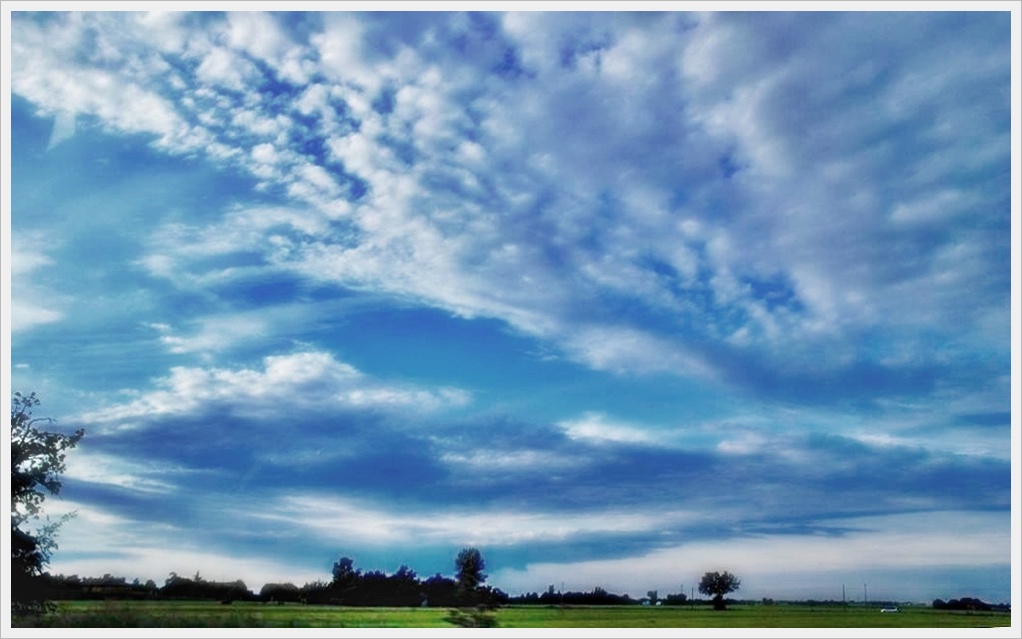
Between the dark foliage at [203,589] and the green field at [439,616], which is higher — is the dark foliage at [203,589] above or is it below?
above

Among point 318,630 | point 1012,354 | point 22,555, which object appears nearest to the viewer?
point 1012,354

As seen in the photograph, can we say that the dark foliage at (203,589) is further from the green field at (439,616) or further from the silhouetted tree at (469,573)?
the silhouetted tree at (469,573)

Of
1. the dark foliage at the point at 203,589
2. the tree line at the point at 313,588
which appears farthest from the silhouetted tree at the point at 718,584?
the dark foliage at the point at 203,589

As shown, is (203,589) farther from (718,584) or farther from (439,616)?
(718,584)

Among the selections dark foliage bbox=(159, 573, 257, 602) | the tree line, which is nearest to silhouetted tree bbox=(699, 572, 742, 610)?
the tree line

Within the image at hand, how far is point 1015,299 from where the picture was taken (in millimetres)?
7227

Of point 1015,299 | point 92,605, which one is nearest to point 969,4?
point 1015,299

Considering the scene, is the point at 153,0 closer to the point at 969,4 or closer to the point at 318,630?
the point at 318,630

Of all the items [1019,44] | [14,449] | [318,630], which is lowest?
[318,630]

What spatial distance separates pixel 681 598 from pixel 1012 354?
3280mm

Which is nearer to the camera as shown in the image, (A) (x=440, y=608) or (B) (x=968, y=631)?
(B) (x=968, y=631)

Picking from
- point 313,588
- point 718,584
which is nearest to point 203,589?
point 313,588

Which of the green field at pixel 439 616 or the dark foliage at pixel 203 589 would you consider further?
the dark foliage at pixel 203 589

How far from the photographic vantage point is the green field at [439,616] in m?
7.84
